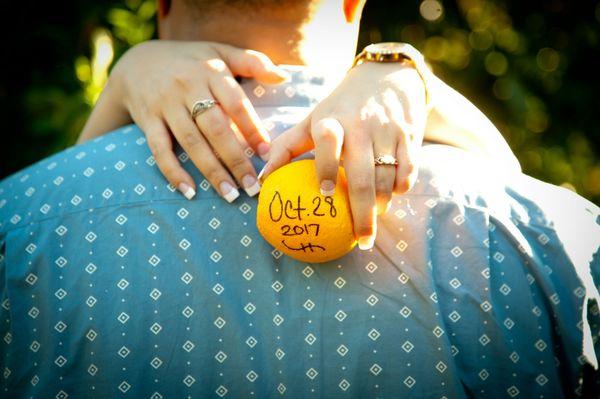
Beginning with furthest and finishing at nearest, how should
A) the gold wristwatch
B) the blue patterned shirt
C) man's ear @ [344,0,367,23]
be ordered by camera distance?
man's ear @ [344,0,367,23] < the gold wristwatch < the blue patterned shirt

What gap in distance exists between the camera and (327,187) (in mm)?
1063

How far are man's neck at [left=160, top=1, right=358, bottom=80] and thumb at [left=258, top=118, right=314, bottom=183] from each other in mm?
339

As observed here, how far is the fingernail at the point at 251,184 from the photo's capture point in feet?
3.93

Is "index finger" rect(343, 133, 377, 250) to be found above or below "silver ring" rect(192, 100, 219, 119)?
below

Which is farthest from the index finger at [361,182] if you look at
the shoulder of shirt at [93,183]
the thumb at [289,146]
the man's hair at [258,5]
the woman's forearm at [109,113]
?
the woman's forearm at [109,113]

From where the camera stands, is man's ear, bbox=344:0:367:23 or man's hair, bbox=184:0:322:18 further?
man's ear, bbox=344:0:367:23

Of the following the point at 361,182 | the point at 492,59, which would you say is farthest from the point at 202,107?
the point at 492,59

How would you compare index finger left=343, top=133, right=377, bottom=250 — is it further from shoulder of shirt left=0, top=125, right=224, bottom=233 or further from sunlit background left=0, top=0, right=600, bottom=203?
sunlit background left=0, top=0, right=600, bottom=203

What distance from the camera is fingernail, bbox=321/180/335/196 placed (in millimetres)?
1054

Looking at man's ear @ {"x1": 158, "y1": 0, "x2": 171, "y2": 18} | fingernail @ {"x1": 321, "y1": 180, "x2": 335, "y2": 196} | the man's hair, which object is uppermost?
the man's hair

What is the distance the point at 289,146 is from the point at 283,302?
325 mm

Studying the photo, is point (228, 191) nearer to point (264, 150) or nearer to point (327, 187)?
point (264, 150)

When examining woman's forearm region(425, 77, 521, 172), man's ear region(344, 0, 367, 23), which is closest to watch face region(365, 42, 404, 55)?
woman's forearm region(425, 77, 521, 172)

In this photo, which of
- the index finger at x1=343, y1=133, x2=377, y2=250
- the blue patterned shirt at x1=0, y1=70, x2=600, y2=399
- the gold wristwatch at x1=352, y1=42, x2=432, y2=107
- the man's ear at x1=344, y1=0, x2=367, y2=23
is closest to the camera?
the index finger at x1=343, y1=133, x2=377, y2=250
